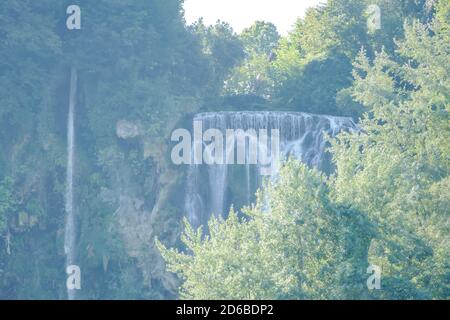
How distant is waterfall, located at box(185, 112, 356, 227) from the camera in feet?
126

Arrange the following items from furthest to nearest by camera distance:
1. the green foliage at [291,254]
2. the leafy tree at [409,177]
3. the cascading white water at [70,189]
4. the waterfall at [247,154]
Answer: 1. the cascading white water at [70,189]
2. the waterfall at [247,154]
3. the leafy tree at [409,177]
4. the green foliage at [291,254]

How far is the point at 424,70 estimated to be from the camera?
30.5 m

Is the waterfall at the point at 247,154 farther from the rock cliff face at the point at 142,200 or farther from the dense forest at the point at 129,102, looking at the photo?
the rock cliff face at the point at 142,200

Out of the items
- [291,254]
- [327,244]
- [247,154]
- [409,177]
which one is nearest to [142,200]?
[247,154]

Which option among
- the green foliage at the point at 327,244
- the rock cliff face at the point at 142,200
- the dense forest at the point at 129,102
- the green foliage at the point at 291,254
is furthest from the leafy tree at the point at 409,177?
the rock cliff face at the point at 142,200

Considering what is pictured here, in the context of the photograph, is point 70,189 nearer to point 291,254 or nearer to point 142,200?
point 142,200

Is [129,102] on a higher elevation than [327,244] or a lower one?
higher

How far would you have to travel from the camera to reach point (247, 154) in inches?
1528

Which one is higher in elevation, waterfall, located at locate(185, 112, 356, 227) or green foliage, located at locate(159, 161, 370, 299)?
waterfall, located at locate(185, 112, 356, 227)

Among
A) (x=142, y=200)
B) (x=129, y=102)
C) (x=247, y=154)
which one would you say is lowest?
(x=142, y=200)

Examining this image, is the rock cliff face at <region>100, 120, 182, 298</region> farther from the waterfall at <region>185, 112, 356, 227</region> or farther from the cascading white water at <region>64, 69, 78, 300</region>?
the cascading white water at <region>64, 69, 78, 300</region>

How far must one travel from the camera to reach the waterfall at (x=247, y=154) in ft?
126

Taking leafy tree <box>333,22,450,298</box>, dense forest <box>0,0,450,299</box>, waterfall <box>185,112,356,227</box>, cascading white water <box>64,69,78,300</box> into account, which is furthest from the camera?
cascading white water <box>64,69,78,300</box>

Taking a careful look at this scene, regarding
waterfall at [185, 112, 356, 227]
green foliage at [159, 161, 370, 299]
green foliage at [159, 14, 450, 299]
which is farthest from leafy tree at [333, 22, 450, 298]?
waterfall at [185, 112, 356, 227]
